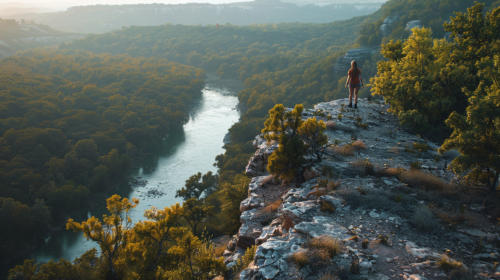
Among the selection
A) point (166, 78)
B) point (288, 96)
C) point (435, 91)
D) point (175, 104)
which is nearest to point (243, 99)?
point (288, 96)

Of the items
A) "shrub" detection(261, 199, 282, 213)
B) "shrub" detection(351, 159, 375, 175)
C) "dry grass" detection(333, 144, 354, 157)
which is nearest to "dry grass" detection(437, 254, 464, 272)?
"shrub" detection(351, 159, 375, 175)

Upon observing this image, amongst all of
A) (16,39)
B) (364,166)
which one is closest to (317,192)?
(364,166)

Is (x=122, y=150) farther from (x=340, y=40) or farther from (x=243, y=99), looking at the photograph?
(x=340, y=40)

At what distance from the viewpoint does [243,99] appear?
10712 cm

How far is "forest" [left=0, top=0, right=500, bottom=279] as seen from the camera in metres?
13.5

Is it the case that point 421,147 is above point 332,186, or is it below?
above

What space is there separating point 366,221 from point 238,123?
64863mm

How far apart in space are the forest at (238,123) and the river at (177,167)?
4.71 m

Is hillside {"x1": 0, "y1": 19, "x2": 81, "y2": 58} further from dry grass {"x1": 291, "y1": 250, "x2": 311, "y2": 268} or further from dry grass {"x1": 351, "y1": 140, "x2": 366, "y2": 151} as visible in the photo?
dry grass {"x1": 291, "y1": 250, "x2": 311, "y2": 268}

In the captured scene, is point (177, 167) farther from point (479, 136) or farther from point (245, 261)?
point (479, 136)

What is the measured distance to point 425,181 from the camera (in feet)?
46.8

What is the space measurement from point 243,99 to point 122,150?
47609 millimetres

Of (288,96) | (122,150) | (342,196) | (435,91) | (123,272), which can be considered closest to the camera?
(342,196)

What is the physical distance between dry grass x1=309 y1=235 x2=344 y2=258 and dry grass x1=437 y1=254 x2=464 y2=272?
2.68m
